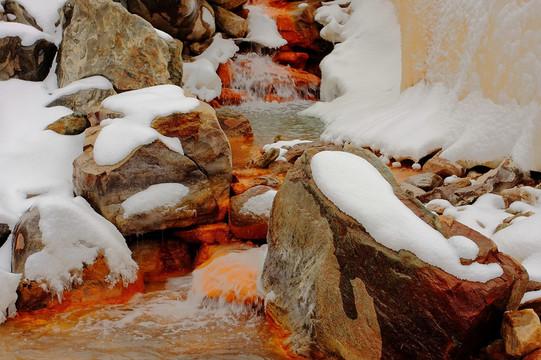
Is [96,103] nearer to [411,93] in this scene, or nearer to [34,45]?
[34,45]

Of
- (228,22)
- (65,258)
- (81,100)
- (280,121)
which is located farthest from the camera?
(228,22)

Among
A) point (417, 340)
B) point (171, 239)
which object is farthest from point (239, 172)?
point (417, 340)

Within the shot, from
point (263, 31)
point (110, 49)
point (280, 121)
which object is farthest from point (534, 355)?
point (263, 31)

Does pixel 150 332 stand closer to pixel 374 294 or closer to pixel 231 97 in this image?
pixel 374 294

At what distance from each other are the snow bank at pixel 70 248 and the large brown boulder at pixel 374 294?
1296mm

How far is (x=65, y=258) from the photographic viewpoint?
10.7ft

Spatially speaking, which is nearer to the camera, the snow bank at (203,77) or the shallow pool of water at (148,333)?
the shallow pool of water at (148,333)

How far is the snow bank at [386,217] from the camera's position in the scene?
2158 mm

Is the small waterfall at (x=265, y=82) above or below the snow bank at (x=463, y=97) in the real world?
below

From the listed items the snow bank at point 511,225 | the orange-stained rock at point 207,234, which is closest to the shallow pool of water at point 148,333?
the orange-stained rock at point 207,234

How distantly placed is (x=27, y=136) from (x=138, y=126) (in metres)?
1.35

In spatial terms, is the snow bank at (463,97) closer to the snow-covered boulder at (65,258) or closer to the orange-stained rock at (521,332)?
the orange-stained rock at (521,332)

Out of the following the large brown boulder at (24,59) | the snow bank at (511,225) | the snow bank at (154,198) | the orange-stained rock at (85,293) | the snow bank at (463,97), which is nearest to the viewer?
the snow bank at (511,225)

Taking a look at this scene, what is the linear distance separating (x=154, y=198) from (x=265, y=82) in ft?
25.0
